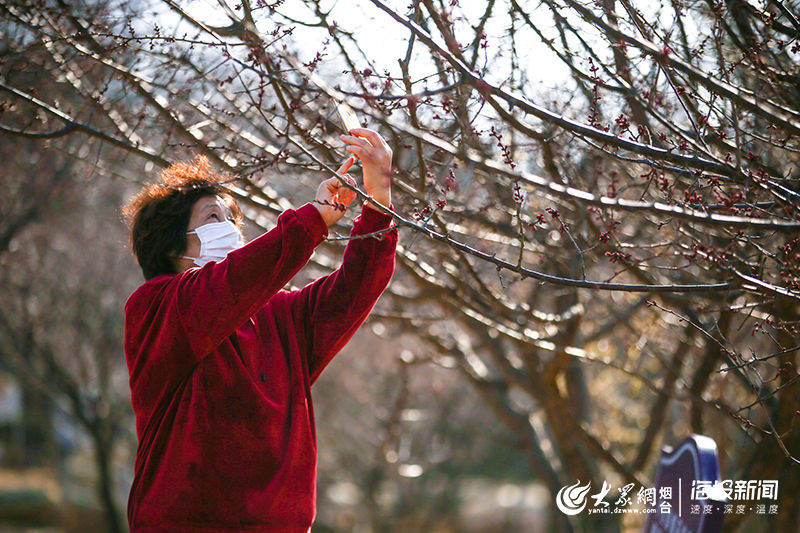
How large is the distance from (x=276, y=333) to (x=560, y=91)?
77.2 inches

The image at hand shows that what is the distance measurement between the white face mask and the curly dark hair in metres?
0.08

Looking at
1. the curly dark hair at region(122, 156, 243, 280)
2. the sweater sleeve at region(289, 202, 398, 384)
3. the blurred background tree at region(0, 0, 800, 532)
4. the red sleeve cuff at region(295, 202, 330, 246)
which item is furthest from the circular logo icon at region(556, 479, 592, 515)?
the red sleeve cuff at region(295, 202, 330, 246)

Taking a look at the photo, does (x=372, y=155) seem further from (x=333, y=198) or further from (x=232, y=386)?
(x=232, y=386)

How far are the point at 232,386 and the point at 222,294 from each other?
0.36 metres

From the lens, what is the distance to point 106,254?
490 inches

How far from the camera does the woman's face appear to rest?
2.92 m

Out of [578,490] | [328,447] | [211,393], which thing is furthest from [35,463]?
[211,393]

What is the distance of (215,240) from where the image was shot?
2.87 meters

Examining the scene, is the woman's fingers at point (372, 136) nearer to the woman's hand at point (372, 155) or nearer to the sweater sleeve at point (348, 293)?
the woman's hand at point (372, 155)

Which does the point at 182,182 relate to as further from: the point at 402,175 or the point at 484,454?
the point at 484,454

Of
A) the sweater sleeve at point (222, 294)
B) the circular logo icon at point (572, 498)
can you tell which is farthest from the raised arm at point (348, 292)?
the circular logo icon at point (572, 498)

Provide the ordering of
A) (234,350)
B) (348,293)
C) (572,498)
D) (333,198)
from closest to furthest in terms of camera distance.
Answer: (333,198) < (234,350) < (348,293) < (572,498)

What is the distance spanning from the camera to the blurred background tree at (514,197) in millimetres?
2426

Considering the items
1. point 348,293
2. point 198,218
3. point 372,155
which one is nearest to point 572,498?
point 348,293
